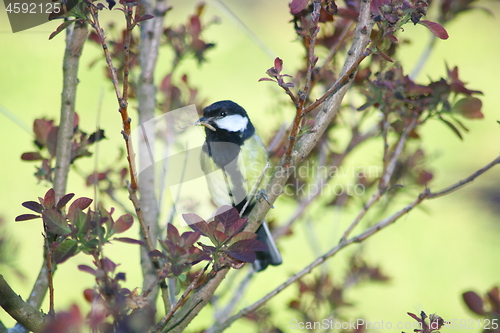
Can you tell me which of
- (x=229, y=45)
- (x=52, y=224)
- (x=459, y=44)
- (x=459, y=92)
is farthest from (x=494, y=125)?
(x=52, y=224)

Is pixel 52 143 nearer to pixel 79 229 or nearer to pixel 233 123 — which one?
pixel 79 229

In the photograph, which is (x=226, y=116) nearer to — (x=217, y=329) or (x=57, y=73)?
(x=217, y=329)

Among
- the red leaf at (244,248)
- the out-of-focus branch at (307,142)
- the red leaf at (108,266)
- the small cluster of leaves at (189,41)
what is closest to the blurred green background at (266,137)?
the small cluster of leaves at (189,41)

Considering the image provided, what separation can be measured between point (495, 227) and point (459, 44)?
6.79m

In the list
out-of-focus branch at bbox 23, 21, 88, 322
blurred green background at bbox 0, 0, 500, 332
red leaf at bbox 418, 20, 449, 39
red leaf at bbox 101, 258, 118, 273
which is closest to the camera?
red leaf at bbox 101, 258, 118, 273

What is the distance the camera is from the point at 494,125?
16.6 ft

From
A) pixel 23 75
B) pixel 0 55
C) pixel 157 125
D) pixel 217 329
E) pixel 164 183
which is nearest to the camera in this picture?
pixel 217 329

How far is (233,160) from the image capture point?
6.93ft

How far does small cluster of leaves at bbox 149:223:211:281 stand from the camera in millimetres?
938

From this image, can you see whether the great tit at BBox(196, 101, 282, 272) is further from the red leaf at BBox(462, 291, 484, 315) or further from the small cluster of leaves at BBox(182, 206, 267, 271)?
the small cluster of leaves at BBox(182, 206, 267, 271)

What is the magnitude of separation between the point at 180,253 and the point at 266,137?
159 cm

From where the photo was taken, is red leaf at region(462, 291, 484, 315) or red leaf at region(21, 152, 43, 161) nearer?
red leaf at region(462, 291, 484, 315)


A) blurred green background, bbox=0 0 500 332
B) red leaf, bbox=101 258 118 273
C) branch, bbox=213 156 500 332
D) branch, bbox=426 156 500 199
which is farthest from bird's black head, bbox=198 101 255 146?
red leaf, bbox=101 258 118 273

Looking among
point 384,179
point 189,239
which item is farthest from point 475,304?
point 189,239
